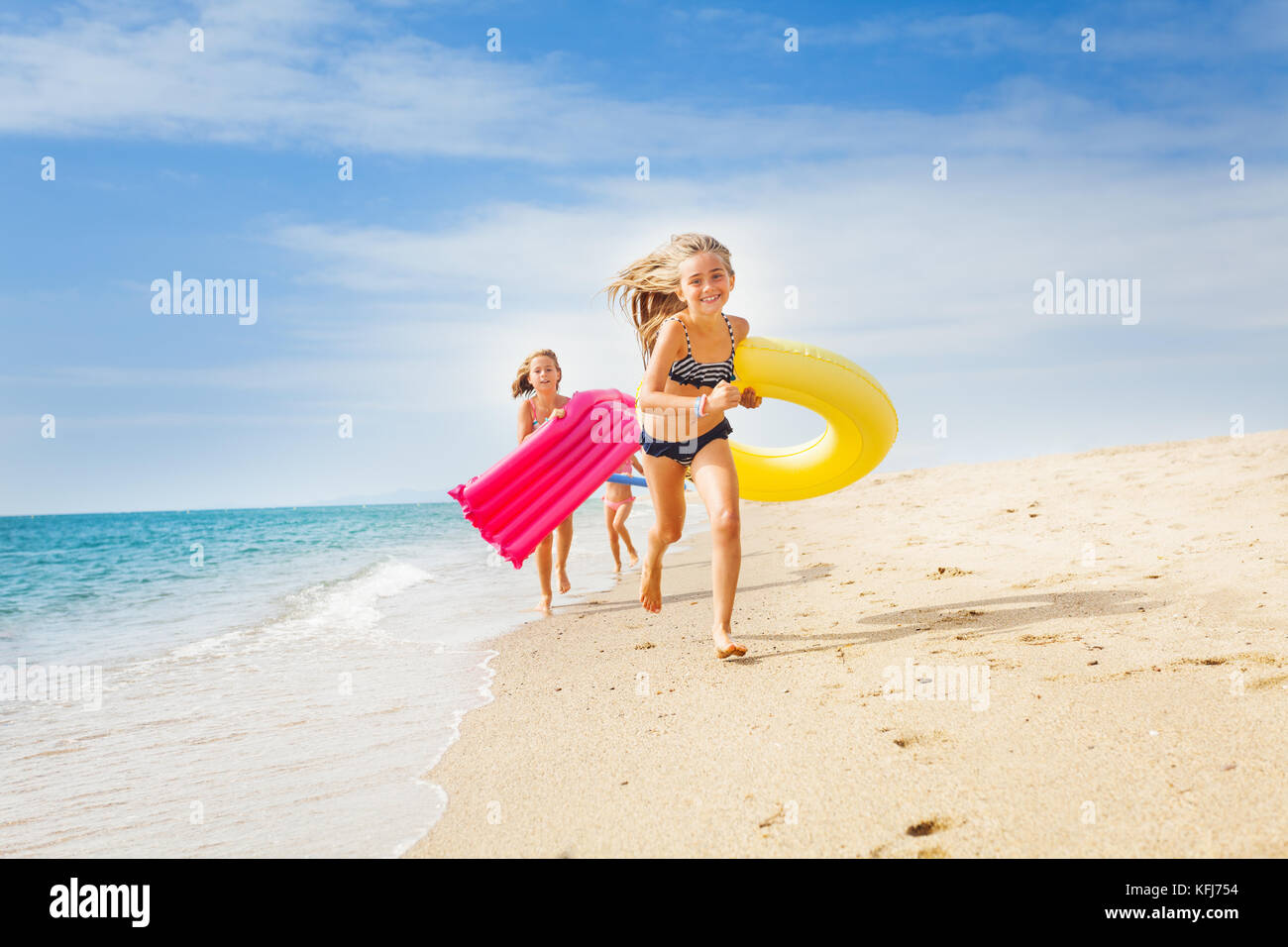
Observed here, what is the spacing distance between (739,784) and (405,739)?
1.56 meters

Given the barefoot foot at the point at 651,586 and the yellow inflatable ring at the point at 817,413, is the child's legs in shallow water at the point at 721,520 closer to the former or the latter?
the yellow inflatable ring at the point at 817,413

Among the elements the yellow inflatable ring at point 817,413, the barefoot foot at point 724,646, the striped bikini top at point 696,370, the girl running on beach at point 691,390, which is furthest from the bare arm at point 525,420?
the barefoot foot at point 724,646

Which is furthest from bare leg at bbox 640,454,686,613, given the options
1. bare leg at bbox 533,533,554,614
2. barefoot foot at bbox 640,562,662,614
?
bare leg at bbox 533,533,554,614

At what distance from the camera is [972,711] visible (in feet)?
8.96

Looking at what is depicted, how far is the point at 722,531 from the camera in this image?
12.8ft

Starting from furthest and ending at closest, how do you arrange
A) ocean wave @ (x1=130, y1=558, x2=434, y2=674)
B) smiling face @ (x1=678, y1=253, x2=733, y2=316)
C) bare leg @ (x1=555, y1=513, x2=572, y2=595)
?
bare leg @ (x1=555, y1=513, x2=572, y2=595), ocean wave @ (x1=130, y1=558, x2=434, y2=674), smiling face @ (x1=678, y1=253, x2=733, y2=316)

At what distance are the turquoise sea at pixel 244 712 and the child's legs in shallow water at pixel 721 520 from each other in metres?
1.18

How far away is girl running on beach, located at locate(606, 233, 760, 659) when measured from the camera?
12.9ft

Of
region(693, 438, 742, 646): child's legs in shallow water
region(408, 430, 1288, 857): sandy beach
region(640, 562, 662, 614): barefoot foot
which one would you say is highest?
region(693, 438, 742, 646): child's legs in shallow water

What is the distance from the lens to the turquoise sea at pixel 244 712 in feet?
8.59

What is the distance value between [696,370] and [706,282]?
42 centimetres

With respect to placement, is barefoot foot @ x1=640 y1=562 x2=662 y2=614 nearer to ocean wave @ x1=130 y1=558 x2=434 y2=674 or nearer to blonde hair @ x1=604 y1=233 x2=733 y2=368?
blonde hair @ x1=604 y1=233 x2=733 y2=368
